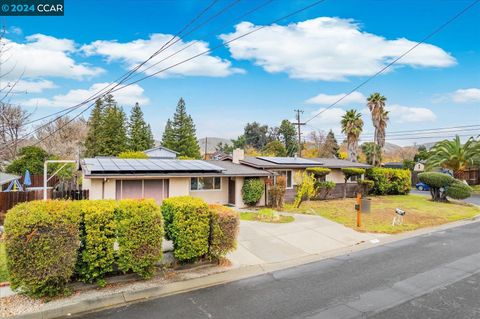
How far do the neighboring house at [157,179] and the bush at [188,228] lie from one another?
8031mm

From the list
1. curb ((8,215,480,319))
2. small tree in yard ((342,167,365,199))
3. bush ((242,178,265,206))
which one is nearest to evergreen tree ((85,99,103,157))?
bush ((242,178,265,206))

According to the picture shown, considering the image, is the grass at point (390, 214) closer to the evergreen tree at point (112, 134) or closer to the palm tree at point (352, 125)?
the palm tree at point (352, 125)

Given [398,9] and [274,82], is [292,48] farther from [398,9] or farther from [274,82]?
[274,82]

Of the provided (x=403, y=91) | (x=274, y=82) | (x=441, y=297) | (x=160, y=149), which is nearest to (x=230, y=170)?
(x=274, y=82)

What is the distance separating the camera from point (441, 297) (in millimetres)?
6371

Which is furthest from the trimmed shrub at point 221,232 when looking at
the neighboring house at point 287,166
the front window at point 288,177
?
the front window at point 288,177

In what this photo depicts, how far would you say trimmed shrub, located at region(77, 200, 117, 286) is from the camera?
→ 632cm

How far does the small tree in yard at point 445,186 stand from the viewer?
21328 mm

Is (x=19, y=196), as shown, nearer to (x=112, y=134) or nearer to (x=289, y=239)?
(x=289, y=239)

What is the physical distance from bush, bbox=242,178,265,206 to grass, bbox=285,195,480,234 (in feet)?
6.40

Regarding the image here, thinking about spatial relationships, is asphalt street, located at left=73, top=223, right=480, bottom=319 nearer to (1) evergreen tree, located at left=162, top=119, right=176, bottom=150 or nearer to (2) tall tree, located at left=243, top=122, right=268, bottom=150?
(1) evergreen tree, located at left=162, top=119, right=176, bottom=150

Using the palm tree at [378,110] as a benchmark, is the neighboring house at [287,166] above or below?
below

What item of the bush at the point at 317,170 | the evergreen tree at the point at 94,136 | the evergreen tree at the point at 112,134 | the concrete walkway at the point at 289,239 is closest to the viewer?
the concrete walkway at the point at 289,239

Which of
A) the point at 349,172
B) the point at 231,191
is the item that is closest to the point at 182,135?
the point at 231,191
